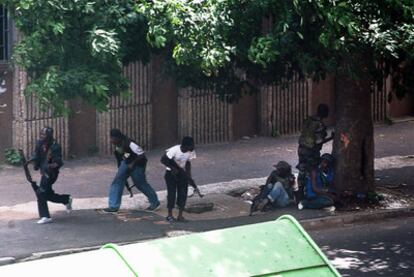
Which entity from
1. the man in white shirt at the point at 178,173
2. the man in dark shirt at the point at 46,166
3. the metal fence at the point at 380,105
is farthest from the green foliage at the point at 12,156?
the metal fence at the point at 380,105

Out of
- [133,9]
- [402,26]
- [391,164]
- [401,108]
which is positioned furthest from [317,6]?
[401,108]

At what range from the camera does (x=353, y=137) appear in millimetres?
14805

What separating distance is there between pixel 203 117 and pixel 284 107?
2.04 metres

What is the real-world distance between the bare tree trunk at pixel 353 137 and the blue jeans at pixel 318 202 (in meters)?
0.44

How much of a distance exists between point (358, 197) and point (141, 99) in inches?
221

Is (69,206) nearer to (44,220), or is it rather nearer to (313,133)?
(44,220)

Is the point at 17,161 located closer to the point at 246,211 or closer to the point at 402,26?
the point at 246,211

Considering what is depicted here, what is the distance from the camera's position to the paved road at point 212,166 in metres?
16.3

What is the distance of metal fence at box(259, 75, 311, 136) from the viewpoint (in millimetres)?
20562

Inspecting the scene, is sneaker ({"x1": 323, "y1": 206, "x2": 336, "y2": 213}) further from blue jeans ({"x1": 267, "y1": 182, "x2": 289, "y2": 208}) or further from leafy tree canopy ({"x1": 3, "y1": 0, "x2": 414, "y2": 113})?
leafy tree canopy ({"x1": 3, "y1": 0, "x2": 414, "y2": 113})

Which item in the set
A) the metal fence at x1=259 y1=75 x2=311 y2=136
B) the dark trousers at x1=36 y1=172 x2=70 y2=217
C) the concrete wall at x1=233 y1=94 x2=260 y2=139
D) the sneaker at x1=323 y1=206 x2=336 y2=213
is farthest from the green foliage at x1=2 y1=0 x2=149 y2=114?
the metal fence at x1=259 y1=75 x2=311 y2=136

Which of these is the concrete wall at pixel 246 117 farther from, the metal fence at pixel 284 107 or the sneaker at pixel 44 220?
the sneaker at pixel 44 220

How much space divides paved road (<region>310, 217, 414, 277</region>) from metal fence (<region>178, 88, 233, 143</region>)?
19.9ft

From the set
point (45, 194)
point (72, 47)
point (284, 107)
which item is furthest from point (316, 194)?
point (284, 107)
